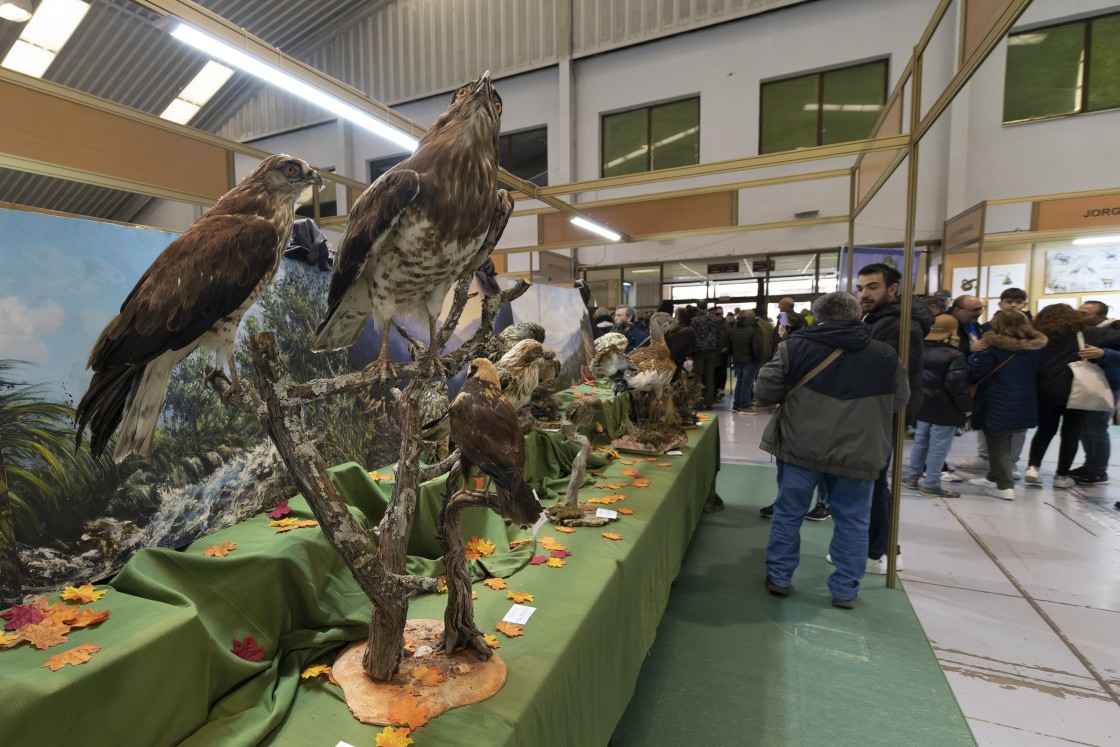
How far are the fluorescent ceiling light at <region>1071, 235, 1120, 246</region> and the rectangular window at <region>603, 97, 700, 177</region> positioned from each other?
16.1 feet

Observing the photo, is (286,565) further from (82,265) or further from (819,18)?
(819,18)

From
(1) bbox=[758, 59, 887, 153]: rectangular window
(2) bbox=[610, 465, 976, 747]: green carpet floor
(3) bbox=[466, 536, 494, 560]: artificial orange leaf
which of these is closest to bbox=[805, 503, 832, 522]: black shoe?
(2) bbox=[610, 465, 976, 747]: green carpet floor

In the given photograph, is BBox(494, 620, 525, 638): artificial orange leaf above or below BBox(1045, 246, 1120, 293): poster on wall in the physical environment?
below

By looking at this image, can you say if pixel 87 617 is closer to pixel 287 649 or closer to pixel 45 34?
pixel 287 649

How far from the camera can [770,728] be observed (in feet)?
5.85

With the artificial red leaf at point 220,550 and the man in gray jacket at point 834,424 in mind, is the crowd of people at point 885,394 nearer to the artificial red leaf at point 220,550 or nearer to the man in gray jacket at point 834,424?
the man in gray jacket at point 834,424

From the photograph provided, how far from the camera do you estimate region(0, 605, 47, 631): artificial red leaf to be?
96 centimetres

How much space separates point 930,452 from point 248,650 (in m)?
4.72

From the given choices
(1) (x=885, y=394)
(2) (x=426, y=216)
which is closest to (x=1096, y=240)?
(1) (x=885, y=394)

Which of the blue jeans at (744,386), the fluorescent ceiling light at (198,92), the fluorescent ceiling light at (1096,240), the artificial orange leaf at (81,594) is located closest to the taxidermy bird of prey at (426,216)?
the artificial orange leaf at (81,594)

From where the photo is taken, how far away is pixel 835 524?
2.53 meters

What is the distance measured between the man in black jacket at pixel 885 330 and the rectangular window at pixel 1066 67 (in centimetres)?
577

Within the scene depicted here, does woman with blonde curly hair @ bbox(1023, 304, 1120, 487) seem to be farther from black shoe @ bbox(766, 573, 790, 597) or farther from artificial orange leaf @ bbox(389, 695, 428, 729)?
artificial orange leaf @ bbox(389, 695, 428, 729)

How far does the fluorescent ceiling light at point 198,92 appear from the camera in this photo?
793 centimetres
